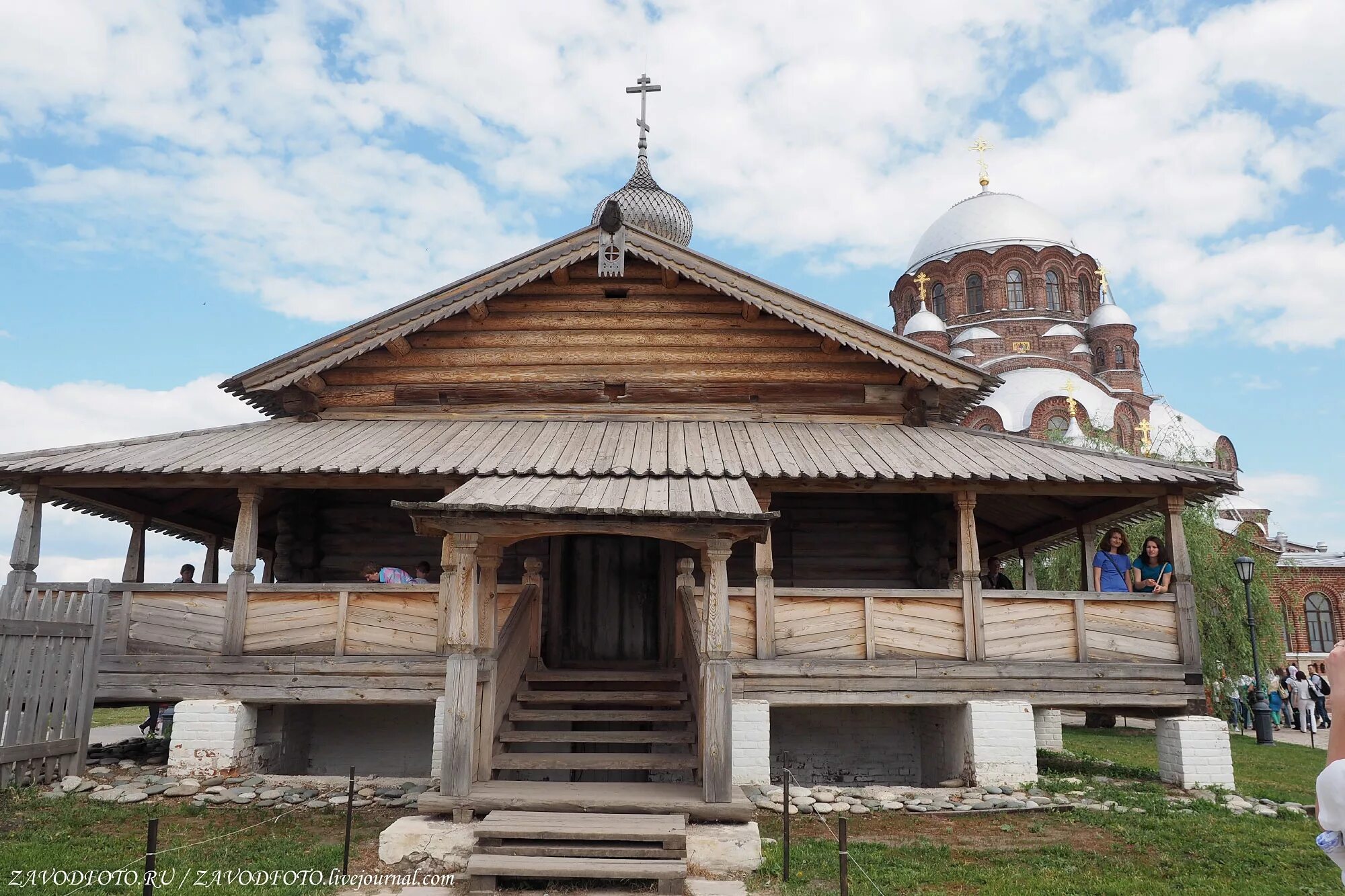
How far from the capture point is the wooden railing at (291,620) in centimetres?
1078

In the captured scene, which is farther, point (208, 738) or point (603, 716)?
point (208, 738)

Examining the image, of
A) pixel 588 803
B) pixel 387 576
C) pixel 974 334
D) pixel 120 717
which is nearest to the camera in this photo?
pixel 588 803

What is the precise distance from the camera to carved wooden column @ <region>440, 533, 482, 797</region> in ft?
25.1

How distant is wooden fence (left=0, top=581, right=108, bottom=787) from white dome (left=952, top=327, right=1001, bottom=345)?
40060 millimetres

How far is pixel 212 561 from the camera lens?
16.3 meters

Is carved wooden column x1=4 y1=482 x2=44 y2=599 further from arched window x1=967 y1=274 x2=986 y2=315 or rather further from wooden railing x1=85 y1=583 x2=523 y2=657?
arched window x1=967 y1=274 x2=986 y2=315

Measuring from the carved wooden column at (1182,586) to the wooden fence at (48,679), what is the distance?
1224cm

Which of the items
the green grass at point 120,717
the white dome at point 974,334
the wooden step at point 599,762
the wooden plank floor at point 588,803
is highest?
the white dome at point 974,334

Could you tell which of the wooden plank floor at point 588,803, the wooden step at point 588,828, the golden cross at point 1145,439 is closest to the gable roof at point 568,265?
the wooden plank floor at point 588,803

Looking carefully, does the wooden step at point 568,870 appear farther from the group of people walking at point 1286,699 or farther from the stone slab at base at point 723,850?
the group of people walking at point 1286,699

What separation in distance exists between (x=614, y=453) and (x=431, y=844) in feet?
16.3

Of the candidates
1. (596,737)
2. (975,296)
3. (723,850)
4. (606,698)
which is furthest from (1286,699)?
(723,850)

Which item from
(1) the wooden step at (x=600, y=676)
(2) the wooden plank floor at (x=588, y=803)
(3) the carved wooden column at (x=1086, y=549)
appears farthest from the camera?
(3) the carved wooden column at (x=1086, y=549)

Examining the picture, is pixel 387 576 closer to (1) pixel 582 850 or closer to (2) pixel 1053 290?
(1) pixel 582 850
